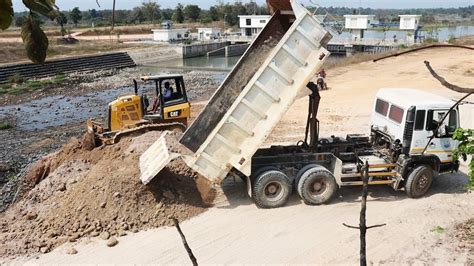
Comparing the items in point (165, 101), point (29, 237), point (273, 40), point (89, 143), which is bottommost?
point (29, 237)

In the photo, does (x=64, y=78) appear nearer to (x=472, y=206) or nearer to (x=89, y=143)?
(x=89, y=143)

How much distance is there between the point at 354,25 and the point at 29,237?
5634cm

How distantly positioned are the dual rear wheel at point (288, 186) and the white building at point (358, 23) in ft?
169

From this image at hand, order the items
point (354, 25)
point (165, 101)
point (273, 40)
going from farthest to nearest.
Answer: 1. point (354, 25)
2. point (165, 101)
3. point (273, 40)

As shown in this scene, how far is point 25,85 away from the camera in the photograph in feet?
109

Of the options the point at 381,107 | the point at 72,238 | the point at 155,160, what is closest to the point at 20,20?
the point at 72,238

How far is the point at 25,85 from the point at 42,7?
116 ft

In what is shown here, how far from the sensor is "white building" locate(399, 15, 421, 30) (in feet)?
181

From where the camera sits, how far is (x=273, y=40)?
10781mm

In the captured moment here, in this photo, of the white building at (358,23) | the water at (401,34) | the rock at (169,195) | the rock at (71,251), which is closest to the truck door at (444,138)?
the rock at (169,195)

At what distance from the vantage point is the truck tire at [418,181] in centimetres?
938

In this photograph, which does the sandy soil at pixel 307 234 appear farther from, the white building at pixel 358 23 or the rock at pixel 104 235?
the white building at pixel 358 23

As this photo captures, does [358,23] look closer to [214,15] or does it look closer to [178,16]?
[214,15]

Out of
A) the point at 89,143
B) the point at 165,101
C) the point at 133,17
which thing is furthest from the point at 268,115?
the point at 133,17
